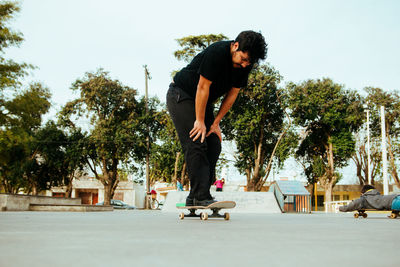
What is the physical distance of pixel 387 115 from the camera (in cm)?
3312

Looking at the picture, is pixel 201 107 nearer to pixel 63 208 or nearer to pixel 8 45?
pixel 63 208

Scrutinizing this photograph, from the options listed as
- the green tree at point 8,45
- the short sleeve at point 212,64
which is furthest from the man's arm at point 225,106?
the green tree at point 8,45

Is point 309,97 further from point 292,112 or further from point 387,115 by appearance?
point 387,115

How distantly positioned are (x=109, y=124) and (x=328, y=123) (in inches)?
720

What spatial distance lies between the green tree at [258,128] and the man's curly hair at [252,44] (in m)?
24.8

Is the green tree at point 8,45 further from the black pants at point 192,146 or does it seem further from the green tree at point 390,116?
the green tree at point 390,116

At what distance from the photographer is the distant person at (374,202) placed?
5492mm

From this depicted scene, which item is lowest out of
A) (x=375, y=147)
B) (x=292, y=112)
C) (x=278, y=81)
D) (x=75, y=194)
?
(x=75, y=194)

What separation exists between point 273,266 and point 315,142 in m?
34.0

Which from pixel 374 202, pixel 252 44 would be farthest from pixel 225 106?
pixel 374 202

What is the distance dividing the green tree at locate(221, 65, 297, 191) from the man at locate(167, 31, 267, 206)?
24335mm

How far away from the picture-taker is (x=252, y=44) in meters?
3.25

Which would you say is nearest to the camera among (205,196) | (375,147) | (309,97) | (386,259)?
(386,259)

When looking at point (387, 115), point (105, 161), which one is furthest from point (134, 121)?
point (387, 115)
